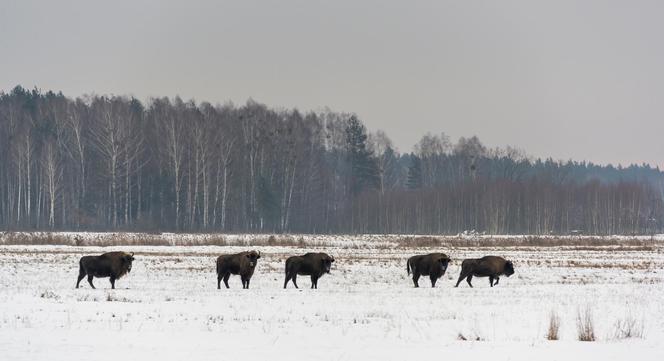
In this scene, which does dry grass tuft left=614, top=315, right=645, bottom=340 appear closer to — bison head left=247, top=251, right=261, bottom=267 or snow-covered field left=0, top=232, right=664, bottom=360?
snow-covered field left=0, top=232, right=664, bottom=360

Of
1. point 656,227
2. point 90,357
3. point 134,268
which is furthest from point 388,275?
point 656,227

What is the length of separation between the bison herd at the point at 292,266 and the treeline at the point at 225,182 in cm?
5059

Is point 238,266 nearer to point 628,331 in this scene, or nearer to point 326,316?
point 326,316

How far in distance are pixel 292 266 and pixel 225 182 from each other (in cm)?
5610

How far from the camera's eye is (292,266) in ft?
88.1

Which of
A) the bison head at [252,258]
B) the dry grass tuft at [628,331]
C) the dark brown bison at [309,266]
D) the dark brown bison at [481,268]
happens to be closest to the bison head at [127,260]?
the bison head at [252,258]

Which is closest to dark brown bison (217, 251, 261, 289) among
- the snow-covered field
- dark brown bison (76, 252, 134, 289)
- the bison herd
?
the bison herd

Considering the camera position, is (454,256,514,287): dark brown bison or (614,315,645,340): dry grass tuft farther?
(454,256,514,287): dark brown bison

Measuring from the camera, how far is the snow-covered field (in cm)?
1350

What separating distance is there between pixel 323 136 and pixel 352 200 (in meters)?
11.1

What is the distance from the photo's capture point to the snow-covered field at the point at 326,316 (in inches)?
531

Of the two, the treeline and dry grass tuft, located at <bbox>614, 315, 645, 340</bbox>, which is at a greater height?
the treeline

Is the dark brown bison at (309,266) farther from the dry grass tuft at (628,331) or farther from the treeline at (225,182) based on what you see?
the treeline at (225,182)

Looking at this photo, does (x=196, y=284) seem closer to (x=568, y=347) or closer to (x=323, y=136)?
(x=568, y=347)
